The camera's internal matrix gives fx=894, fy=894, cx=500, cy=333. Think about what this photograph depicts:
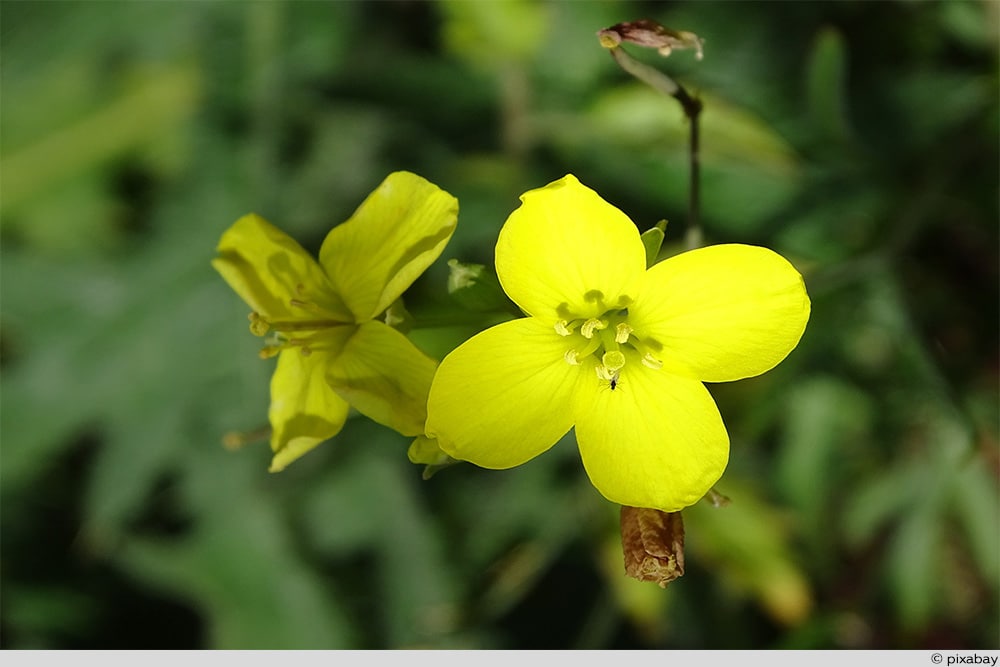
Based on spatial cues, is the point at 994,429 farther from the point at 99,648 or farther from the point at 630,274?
the point at 99,648

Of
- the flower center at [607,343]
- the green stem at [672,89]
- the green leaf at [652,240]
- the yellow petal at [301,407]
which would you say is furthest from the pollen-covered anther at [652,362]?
the yellow petal at [301,407]

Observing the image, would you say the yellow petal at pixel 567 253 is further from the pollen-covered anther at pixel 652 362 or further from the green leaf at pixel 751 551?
the green leaf at pixel 751 551

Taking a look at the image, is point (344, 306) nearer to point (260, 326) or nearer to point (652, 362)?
point (260, 326)

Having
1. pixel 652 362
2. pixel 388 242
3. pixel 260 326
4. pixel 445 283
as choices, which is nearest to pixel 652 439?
pixel 652 362

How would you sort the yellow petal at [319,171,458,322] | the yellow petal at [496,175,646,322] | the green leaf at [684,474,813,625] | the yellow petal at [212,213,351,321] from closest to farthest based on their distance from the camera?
the yellow petal at [496,175,646,322] → the yellow petal at [319,171,458,322] → the yellow petal at [212,213,351,321] → the green leaf at [684,474,813,625]

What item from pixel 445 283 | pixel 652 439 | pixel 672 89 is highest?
pixel 672 89

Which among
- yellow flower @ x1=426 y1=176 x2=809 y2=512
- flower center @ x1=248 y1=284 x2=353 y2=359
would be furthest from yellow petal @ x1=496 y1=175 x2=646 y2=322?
flower center @ x1=248 y1=284 x2=353 y2=359

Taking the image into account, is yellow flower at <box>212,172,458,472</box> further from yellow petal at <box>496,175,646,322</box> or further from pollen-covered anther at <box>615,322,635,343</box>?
pollen-covered anther at <box>615,322,635,343</box>
